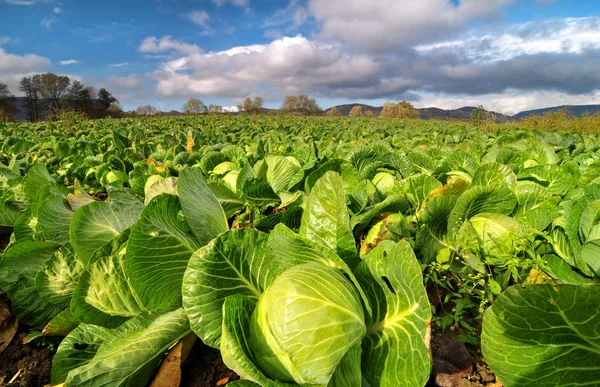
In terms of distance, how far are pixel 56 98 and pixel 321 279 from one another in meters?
102

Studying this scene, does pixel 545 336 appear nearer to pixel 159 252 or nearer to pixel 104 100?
pixel 159 252

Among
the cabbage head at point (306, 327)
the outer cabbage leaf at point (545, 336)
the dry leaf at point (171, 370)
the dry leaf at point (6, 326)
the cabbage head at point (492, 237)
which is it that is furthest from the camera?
the dry leaf at point (6, 326)

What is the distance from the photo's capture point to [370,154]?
2.71 meters

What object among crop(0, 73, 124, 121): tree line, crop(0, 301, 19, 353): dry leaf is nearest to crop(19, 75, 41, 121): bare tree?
crop(0, 73, 124, 121): tree line

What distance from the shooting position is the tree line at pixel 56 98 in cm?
7056

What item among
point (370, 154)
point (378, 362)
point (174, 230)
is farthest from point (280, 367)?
point (370, 154)

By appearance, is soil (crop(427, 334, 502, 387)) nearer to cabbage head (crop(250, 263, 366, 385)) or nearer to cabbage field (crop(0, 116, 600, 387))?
cabbage field (crop(0, 116, 600, 387))

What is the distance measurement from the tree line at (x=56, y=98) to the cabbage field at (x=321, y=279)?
252 ft

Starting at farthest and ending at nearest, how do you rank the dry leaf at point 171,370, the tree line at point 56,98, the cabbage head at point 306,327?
1. the tree line at point 56,98
2. the dry leaf at point 171,370
3. the cabbage head at point 306,327

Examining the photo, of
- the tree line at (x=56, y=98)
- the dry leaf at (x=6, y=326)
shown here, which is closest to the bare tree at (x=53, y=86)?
the tree line at (x=56, y=98)

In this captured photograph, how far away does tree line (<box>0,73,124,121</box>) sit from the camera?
7056cm

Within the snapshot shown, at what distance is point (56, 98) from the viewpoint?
8125 centimetres

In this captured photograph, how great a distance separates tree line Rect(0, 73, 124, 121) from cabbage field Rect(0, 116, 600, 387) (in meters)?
76.8

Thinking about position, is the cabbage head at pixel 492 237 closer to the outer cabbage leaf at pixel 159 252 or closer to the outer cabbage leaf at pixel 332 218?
the outer cabbage leaf at pixel 332 218
